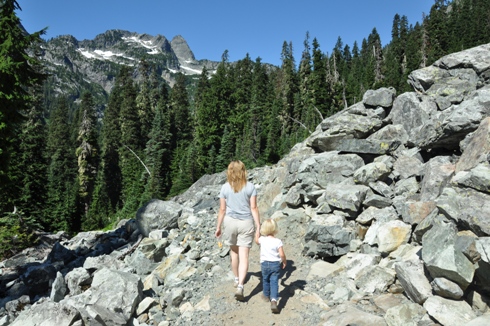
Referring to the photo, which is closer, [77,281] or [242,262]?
[242,262]

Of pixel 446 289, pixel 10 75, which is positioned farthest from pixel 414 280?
pixel 10 75

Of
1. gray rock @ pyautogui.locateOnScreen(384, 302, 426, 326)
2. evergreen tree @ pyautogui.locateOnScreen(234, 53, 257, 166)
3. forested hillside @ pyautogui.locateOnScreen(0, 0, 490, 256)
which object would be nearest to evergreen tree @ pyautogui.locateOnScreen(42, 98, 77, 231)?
forested hillside @ pyautogui.locateOnScreen(0, 0, 490, 256)

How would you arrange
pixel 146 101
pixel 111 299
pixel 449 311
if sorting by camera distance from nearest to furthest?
pixel 449 311 < pixel 111 299 < pixel 146 101

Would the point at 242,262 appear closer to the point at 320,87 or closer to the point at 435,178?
the point at 435,178

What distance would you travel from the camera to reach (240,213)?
6422 millimetres

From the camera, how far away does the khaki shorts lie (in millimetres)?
6465

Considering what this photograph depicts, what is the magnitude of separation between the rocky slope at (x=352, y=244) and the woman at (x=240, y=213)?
102 centimetres

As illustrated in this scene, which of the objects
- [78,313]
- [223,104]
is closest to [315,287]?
[78,313]

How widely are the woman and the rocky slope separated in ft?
3.34

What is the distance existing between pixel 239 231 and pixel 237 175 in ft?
3.42

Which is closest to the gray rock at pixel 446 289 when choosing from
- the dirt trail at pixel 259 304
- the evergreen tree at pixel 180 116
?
the dirt trail at pixel 259 304

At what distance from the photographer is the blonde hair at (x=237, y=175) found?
647 centimetres

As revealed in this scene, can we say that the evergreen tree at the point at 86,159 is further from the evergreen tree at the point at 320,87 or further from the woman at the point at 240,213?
the woman at the point at 240,213

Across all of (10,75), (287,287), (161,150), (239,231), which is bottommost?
(287,287)
